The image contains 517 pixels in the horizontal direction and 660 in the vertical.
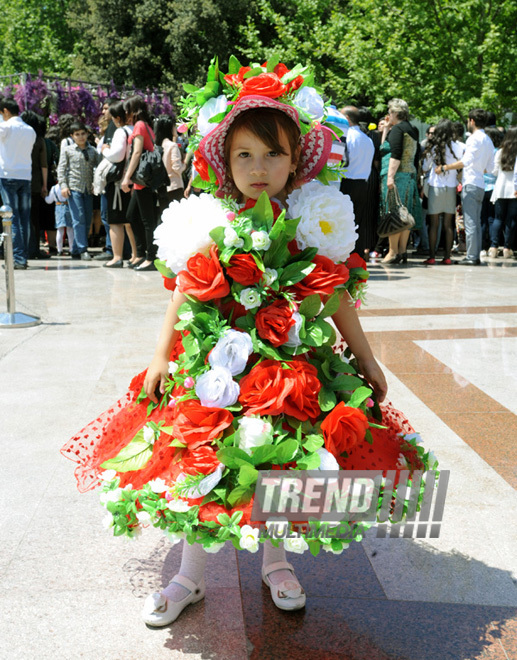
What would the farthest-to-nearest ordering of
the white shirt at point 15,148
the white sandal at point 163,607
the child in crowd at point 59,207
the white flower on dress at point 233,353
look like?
the child in crowd at point 59,207
the white shirt at point 15,148
the white sandal at point 163,607
the white flower on dress at point 233,353

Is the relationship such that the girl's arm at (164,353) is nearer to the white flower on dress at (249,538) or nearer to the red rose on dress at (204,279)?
the red rose on dress at (204,279)

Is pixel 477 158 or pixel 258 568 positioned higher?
pixel 477 158

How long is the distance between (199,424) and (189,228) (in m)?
0.62

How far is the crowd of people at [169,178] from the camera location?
30.6 feet

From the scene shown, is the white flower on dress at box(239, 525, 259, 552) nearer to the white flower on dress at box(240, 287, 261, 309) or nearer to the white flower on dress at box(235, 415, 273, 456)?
the white flower on dress at box(235, 415, 273, 456)

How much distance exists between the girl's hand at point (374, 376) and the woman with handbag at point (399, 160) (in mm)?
8023

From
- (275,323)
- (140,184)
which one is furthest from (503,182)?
(275,323)

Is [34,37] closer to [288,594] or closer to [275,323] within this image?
[275,323]

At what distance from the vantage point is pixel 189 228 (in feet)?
7.66

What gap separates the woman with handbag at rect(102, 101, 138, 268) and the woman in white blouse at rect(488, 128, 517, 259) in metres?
5.26

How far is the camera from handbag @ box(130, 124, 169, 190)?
939 cm

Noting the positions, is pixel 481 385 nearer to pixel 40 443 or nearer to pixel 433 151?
pixel 40 443

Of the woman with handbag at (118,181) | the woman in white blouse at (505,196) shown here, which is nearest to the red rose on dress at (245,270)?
the woman with handbag at (118,181)

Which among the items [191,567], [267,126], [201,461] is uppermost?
[267,126]
